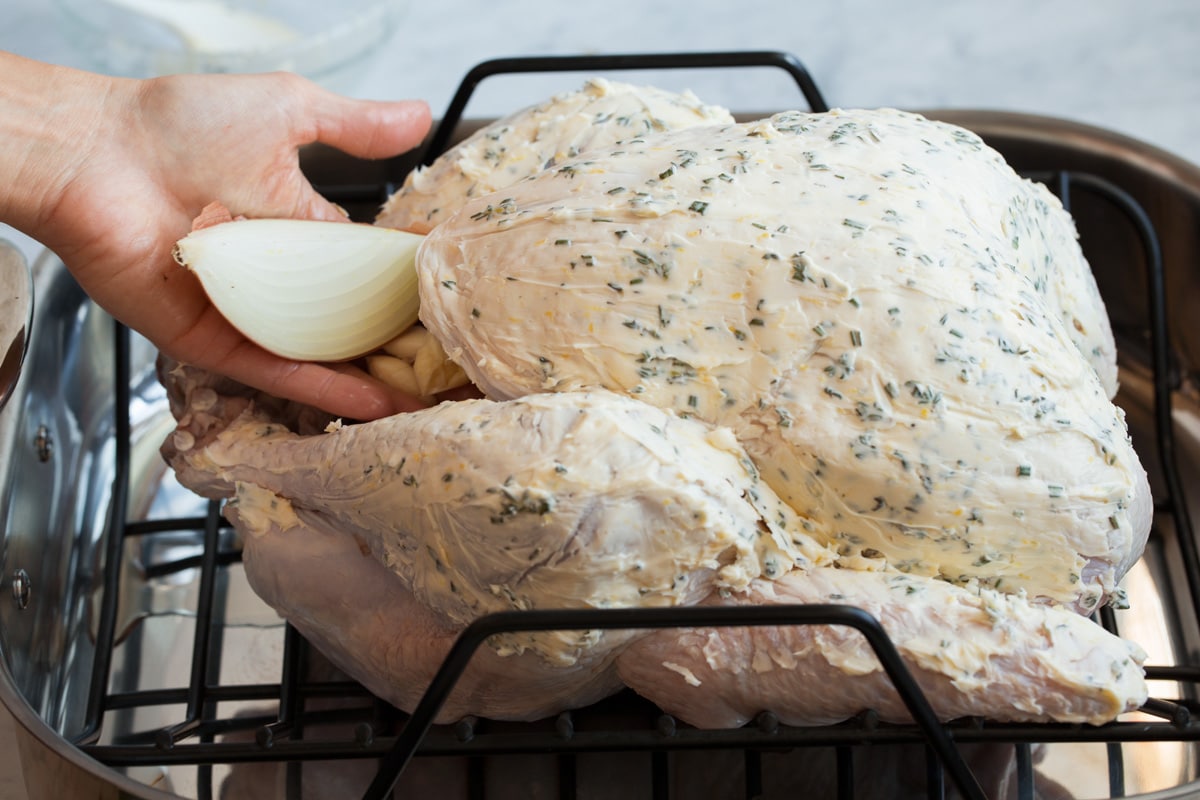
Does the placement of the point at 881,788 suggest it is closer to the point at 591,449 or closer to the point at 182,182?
the point at 591,449

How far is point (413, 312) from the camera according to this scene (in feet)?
3.52

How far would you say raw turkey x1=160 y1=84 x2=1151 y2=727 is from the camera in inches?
33.8

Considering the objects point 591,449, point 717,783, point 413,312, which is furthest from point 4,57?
point 717,783

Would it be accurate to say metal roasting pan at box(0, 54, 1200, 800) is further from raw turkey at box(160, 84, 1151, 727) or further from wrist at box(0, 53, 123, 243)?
wrist at box(0, 53, 123, 243)

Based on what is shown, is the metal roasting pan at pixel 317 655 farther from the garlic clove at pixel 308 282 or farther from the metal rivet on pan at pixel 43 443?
the garlic clove at pixel 308 282

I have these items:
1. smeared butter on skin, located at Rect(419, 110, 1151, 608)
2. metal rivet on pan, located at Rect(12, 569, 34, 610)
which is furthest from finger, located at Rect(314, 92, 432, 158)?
metal rivet on pan, located at Rect(12, 569, 34, 610)

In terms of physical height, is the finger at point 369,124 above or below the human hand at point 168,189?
above

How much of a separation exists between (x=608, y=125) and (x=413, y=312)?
275mm

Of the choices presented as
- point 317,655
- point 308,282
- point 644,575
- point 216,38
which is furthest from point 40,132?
point 216,38

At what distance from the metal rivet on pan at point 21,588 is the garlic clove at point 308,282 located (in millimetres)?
410

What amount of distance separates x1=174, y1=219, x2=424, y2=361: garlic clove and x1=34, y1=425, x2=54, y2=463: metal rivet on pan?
1.32 feet

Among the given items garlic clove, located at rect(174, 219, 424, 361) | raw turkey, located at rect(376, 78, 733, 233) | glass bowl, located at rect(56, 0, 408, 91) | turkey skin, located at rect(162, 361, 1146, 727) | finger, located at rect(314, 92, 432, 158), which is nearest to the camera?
turkey skin, located at rect(162, 361, 1146, 727)

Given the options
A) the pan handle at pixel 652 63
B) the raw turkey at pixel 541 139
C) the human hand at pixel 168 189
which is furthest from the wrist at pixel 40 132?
the pan handle at pixel 652 63

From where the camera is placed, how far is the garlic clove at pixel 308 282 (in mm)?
1009
